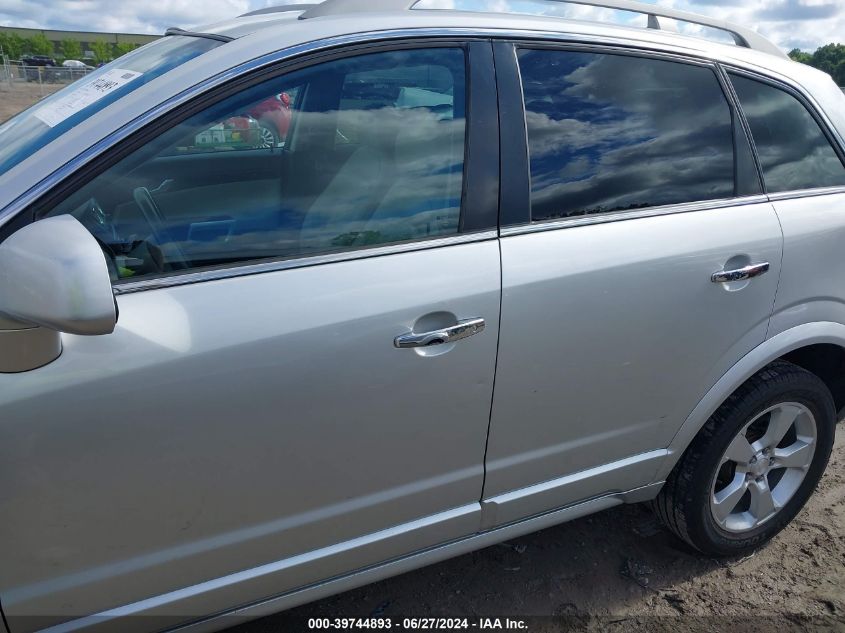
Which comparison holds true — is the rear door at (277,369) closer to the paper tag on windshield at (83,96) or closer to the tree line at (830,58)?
the paper tag on windshield at (83,96)

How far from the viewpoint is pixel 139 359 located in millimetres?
1504

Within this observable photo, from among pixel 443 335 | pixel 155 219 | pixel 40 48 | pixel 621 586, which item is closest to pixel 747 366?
pixel 621 586

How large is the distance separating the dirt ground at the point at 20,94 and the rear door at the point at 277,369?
72.2 ft

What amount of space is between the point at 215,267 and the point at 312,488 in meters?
0.59

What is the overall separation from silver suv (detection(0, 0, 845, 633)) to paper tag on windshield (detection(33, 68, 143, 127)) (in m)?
0.02

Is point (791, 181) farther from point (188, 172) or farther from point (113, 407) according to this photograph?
point (113, 407)

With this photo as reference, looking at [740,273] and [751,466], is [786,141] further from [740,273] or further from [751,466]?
[751,466]

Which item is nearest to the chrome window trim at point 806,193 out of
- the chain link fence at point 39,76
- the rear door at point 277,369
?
the rear door at point 277,369

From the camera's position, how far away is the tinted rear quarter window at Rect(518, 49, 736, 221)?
2.04 m

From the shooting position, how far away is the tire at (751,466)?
97.3 inches

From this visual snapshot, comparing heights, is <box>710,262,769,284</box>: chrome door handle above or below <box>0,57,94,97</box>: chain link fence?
above

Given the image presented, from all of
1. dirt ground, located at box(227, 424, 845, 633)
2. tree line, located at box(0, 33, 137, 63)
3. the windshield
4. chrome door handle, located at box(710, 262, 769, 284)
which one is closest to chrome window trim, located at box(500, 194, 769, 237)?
chrome door handle, located at box(710, 262, 769, 284)

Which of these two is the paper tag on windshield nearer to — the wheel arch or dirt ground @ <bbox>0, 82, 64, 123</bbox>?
the wheel arch

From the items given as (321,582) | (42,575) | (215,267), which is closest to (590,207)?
(215,267)
